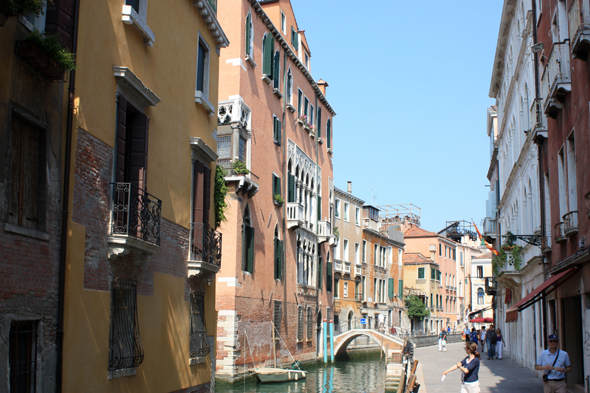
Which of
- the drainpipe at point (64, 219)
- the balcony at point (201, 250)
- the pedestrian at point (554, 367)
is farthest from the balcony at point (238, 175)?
the pedestrian at point (554, 367)

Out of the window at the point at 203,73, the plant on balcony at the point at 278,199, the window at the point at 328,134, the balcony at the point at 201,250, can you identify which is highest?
the window at the point at 328,134

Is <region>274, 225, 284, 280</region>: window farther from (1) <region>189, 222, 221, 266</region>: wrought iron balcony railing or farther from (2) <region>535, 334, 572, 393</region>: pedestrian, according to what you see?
(2) <region>535, 334, 572, 393</region>: pedestrian

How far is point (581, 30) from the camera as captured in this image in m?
10.4

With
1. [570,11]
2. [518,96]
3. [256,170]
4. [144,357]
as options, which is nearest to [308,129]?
[256,170]

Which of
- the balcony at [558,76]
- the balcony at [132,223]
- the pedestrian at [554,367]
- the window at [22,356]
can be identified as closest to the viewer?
the window at [22,356]

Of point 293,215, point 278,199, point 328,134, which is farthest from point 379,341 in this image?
point 278,199

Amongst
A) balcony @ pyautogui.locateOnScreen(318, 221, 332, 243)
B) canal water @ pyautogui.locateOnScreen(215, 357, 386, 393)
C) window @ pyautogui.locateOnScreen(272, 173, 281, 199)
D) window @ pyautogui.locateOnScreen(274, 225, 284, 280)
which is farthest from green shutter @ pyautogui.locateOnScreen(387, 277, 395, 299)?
window @ pyautogui.locateOnScreen(272, 173, 281, 199)

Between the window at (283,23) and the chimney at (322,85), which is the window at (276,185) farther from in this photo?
the chimney at (322,85)

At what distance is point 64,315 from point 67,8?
390 centimetres

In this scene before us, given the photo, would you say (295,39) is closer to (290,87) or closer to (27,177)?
(290,87)

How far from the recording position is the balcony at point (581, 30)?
10.4m

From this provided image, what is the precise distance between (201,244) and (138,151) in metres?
3.45

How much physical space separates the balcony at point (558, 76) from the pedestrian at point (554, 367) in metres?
5.22

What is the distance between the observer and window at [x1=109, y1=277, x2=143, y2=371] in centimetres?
962
